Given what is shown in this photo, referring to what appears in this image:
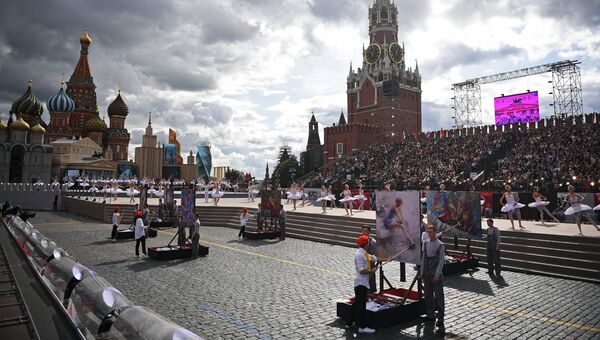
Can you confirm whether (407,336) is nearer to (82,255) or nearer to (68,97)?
(82,255)

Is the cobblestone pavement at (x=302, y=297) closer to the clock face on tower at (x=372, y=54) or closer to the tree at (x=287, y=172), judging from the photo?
the tree at (x=287, y=172)

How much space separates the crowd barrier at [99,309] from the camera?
2986 mm

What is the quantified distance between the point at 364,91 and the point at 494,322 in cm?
8812

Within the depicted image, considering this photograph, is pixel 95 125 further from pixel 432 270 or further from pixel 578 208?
pixel 432 270

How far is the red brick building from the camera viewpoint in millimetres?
80938

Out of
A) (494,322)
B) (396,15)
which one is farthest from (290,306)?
(396,15)

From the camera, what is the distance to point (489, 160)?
41062 millimetres

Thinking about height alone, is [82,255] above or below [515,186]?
below

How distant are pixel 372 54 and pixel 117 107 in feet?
203

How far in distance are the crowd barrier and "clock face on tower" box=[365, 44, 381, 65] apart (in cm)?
9356

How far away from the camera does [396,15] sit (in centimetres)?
9725

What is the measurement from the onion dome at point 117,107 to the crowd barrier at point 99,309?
81.2 m

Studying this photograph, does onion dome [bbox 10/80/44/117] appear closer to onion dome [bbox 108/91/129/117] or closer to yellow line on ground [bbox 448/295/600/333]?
onion dome [bbox 108/91/129/117]

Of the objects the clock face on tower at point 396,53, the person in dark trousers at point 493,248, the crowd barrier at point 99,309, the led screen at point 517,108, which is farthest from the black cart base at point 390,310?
the clock face on tower at point 396,53
